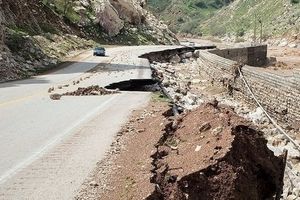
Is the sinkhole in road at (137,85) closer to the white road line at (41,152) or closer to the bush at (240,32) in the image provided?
the white road line at (41,152)

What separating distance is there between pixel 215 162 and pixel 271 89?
625 inches

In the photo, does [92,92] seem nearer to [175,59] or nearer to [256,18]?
[175,59]

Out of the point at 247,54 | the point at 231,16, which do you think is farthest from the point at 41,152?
the point at 231,16

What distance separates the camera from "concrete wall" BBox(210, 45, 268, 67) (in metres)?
50.3

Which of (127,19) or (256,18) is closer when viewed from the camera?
(127,19)

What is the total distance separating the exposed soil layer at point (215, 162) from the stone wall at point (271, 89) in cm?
1000

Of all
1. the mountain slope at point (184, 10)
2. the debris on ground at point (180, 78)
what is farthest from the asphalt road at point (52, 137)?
the mountain slope at point (184, 10)

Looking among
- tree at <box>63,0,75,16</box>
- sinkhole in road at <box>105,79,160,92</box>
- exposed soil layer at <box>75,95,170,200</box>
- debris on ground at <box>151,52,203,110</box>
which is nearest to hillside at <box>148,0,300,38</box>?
tree at <box>63,0,75,16</box>

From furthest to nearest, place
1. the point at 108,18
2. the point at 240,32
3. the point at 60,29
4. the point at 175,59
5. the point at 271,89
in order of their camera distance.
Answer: the point at 240,32 → the point at 108,18 → the point at 60,29 → the point at 175,59 → the point at 271,89

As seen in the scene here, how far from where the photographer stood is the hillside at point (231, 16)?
10731cm

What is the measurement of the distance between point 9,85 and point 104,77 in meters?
4.83

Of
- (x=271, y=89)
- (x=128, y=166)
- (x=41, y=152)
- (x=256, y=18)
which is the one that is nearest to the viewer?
(x=128, y=166)

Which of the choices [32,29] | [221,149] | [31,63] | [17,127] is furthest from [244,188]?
[32,29]

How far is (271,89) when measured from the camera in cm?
2444
